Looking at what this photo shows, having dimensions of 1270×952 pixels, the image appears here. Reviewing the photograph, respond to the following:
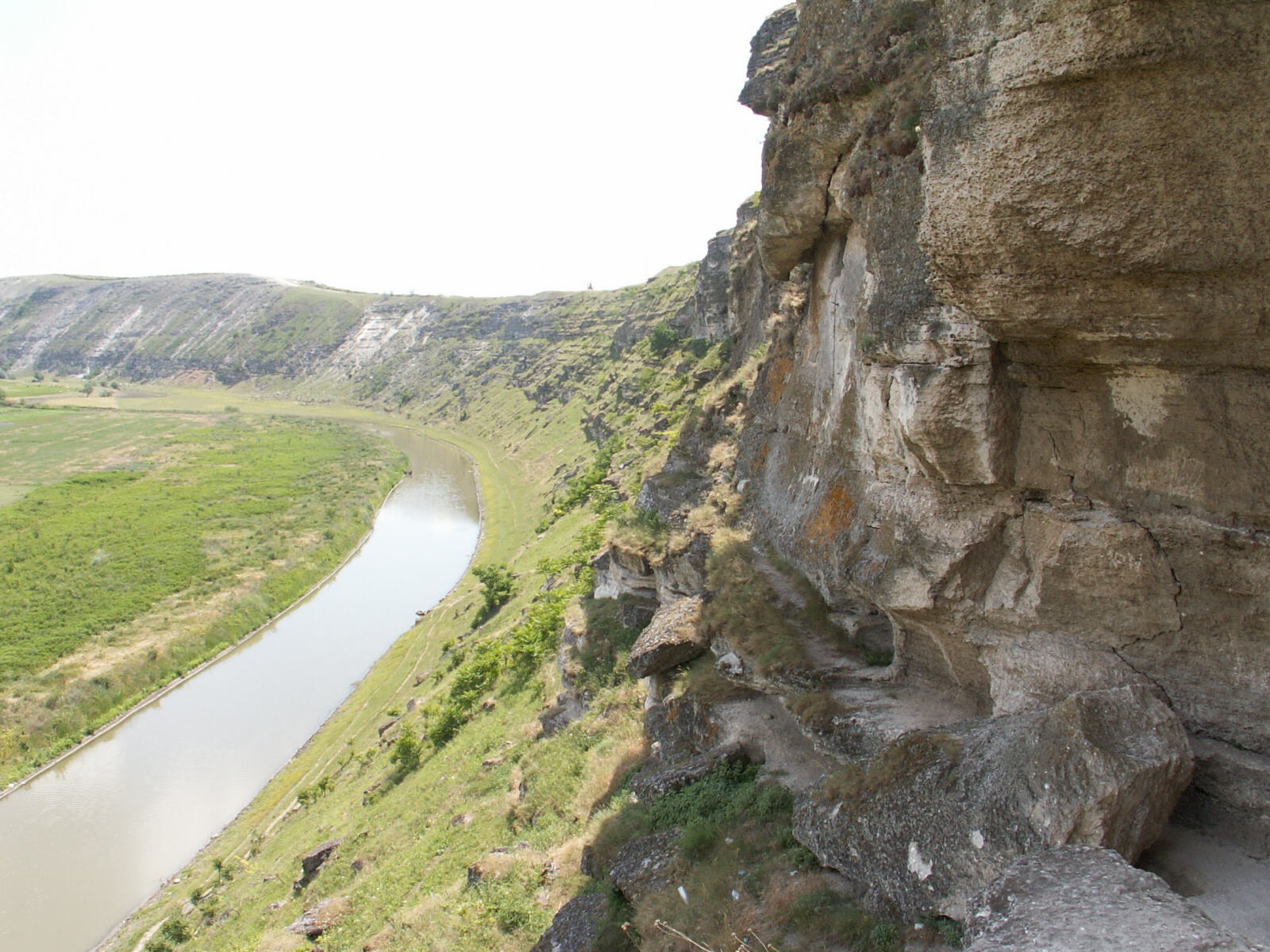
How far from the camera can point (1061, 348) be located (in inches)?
275

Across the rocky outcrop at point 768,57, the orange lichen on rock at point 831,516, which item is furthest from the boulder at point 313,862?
the rocky outcrop at point 768,57

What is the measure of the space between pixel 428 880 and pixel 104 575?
38675 millimetres

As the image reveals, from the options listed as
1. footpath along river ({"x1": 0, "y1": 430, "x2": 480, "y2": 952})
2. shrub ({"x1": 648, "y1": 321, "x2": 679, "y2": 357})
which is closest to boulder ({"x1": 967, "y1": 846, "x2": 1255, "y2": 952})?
footpath along river ({"x1": 0, "y1": 430, "x2": 480, "y2": 952})

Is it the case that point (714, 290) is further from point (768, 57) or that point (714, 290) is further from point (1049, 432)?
point (1049, 432)

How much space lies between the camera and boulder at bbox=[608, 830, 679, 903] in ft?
33.5

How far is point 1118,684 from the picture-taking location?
7.06m

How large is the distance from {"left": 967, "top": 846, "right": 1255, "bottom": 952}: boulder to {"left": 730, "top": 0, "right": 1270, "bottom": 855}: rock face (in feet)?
4.47

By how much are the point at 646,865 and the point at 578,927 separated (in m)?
1.18

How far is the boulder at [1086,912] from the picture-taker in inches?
182

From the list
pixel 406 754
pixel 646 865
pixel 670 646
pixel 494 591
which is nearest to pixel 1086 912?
pixel 646 865

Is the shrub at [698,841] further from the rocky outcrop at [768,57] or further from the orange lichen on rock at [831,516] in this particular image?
the rocky outcrop at [768,57]

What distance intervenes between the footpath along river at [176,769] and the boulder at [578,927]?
1819cm

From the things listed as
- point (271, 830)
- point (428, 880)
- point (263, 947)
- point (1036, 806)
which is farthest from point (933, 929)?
point (271, 830)

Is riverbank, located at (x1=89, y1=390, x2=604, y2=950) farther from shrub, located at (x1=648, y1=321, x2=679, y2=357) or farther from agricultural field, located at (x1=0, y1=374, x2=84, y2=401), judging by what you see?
agricultural field, located at (x1=0, y1=374, x2=84, y2=401)
